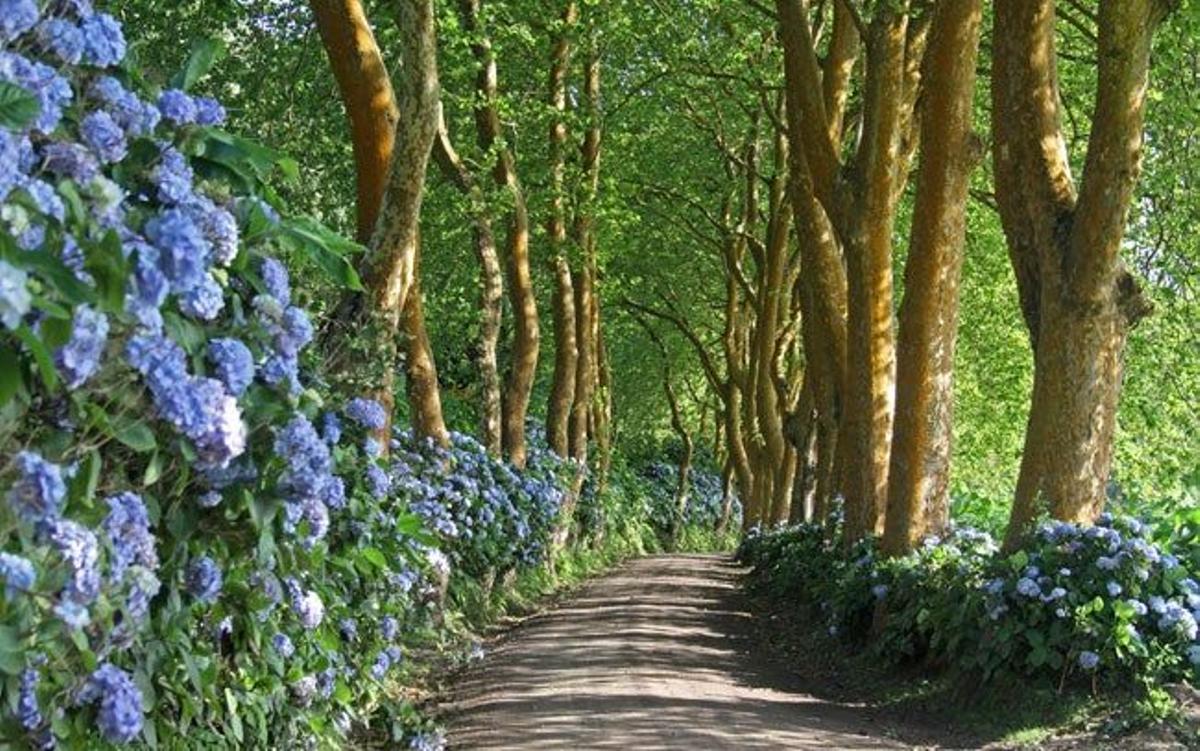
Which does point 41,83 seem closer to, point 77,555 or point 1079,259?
point 77,555

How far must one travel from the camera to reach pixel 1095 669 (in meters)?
9.83

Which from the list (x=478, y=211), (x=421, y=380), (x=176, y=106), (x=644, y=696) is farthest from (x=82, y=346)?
(x=478, y=211)

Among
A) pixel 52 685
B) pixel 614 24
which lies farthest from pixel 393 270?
pixel 614 24

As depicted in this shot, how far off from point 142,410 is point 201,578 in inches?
36.6

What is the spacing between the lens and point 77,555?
3.62 m

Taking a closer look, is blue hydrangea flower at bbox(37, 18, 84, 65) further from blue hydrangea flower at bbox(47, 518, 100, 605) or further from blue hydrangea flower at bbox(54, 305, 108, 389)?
blue hydrangea flower at bbox(47, 518, 100, 605)

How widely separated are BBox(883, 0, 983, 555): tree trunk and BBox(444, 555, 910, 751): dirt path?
2.44m

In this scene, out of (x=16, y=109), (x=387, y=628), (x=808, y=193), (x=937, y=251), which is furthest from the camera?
(x=808, y=193)

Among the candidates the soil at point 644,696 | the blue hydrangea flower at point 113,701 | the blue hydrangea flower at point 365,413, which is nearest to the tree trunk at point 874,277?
the soil at point 644,696

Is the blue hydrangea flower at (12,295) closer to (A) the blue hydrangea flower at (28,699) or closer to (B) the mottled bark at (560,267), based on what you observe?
(A) the blue hydrangea flower at (28,699)

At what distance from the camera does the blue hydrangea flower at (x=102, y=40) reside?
405 cm

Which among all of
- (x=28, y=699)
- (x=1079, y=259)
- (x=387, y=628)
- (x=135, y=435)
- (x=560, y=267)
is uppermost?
(x=560, y=267)

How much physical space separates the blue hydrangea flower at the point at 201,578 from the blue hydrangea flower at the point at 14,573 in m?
1.39

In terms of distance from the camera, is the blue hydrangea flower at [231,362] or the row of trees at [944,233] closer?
the blue hydrangea flower at [231,362]
